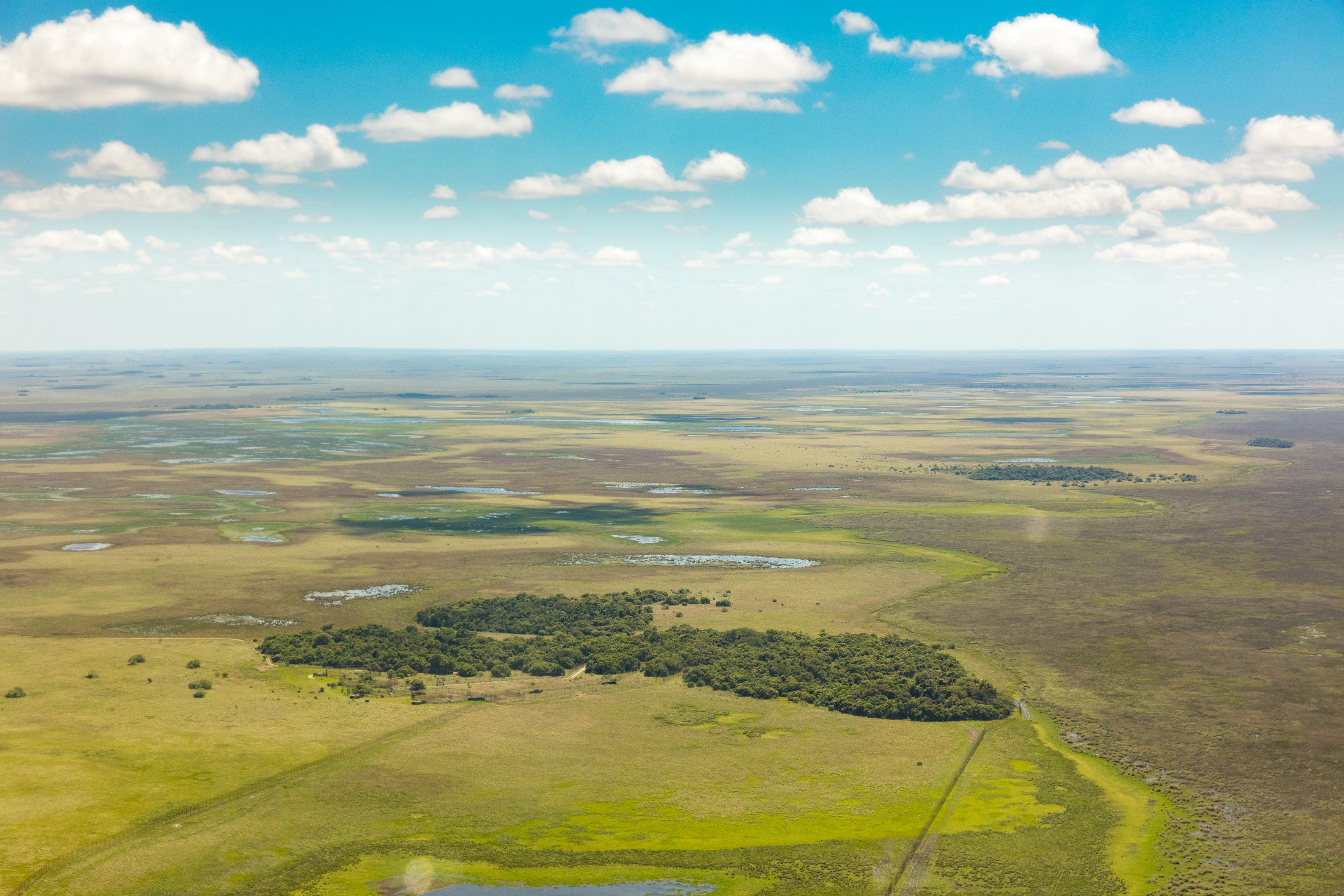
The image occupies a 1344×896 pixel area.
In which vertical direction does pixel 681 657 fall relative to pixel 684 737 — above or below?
above

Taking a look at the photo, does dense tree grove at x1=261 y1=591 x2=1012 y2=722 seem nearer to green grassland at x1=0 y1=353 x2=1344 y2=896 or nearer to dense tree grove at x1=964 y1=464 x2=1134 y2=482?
green grassland at x1=0 y1=353 x2=1344 y2=896

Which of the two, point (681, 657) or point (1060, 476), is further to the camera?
point (1060, 476)

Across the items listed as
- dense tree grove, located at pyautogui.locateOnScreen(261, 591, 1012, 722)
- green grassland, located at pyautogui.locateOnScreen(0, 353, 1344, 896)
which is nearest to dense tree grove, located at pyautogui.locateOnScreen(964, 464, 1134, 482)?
green grassland, located at pyautogui.locateOnScreen(0, 353, 1344, 896)

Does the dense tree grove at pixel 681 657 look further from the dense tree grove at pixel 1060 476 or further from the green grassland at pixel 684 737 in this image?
the dense tree grove at pixel 1060 476

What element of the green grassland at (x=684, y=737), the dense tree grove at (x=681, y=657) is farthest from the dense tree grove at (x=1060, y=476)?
the dense tree grove at (x=681, y=657)

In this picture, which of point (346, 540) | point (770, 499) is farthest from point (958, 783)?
point (770, 499)

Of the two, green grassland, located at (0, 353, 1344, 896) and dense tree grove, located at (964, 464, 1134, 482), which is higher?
dense tree grove, located at (964, 464, 1134, 482)

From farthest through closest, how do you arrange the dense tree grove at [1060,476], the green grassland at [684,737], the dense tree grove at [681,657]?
the dense tree grove at [1060,476] < the dense tree grove at [681,657] < the green grassland at [684,737]

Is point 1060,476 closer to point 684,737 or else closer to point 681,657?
point 681,657

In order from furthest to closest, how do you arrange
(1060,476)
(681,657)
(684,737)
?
(1060,476), (681,657), (684,737)

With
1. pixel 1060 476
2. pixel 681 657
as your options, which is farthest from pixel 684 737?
pixel 1060 476
